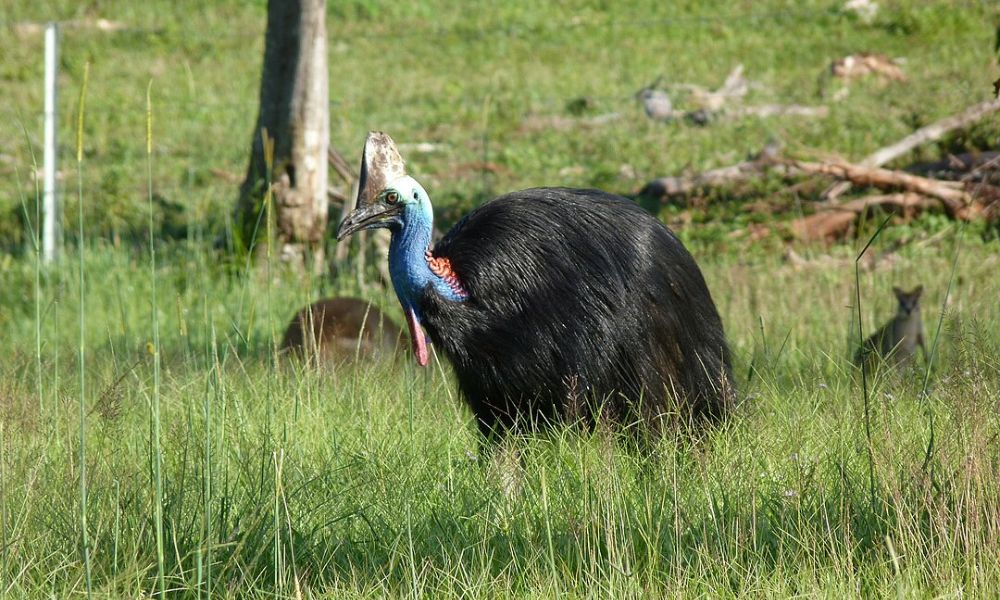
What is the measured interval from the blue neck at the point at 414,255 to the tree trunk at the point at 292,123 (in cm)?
432

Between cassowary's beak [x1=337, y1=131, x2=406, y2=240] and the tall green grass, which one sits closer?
the tall green grass

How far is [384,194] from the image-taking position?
3908 mm

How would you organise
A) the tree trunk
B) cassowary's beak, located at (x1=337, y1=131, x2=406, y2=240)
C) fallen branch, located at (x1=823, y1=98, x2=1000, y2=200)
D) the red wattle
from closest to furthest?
cassowary's beak, located at (x1=337, y1=131, x2=406, y2=240), the red wattle, the tree trunk, fallen branch, located at (x1=823, y1=98, x2=1000, y2=200)

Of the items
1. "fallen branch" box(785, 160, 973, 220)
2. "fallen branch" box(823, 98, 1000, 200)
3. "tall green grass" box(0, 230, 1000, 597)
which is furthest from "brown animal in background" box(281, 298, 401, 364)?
"fallen branch" box(823, 98, 1000, 200)

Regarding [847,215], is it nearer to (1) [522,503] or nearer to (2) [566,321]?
(2) [566,321]

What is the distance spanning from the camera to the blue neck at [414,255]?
393 cm

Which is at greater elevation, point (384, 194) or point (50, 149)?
point (384, 194)

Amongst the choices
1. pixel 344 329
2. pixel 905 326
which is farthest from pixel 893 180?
pixel 344 329

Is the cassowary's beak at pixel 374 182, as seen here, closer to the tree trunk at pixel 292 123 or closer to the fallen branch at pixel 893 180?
the tree trunk at pixel 292 123

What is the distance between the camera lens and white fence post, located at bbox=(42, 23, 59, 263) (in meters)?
8.52

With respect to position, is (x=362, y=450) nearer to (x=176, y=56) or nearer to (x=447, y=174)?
(x=447, y=174)

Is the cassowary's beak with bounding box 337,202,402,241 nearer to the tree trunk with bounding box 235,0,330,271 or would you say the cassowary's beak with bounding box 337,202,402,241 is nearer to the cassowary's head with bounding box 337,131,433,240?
the cassowary's head with bounding box 337,131,433,240

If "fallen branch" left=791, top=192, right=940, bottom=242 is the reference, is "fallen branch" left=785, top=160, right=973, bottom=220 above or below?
above

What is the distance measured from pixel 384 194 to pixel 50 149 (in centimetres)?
569
